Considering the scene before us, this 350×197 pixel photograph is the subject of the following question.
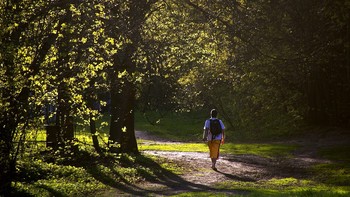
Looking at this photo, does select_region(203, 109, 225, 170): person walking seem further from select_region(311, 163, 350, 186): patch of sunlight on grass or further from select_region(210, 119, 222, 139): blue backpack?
select_region(311, 163, 350, 186): patch of sunlight on grass

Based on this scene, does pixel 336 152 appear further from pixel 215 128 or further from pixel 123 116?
pixel 123 116

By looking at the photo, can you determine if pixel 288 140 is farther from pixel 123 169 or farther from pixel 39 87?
pixel 39 87

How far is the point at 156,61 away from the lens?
18312 millimetres

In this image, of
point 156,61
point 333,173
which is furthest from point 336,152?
point 156,61

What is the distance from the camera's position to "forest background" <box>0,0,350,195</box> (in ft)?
43.0

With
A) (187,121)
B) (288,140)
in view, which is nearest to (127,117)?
(288,140)

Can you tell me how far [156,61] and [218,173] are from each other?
5.12 meters

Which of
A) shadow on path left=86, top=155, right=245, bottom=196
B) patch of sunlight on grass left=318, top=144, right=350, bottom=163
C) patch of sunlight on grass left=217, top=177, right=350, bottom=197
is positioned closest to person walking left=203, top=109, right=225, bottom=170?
shadow on path left=86, top=155, right=245, bottom=196

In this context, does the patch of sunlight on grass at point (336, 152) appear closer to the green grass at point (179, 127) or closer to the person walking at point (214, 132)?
the person walking at point (214, 132)

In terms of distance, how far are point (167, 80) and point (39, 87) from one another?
9.34 metres

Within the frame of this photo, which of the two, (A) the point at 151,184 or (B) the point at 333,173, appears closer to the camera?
(A) the point at 151,184

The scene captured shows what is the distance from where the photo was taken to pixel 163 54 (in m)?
19.2

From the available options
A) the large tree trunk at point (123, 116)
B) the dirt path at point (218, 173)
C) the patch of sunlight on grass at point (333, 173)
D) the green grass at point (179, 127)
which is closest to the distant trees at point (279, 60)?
the large tree trunk at point (123, 116)

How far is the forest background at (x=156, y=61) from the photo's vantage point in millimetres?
13102
